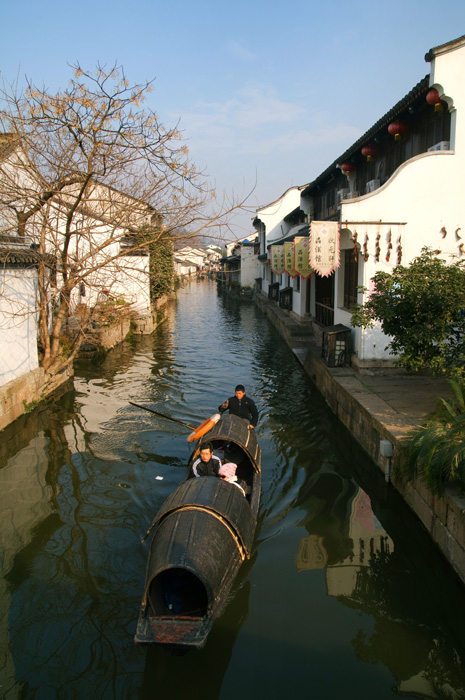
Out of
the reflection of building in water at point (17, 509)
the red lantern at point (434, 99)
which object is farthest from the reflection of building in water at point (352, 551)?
the red lantern at point (434, 99)

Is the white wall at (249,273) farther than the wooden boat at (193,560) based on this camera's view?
Yes

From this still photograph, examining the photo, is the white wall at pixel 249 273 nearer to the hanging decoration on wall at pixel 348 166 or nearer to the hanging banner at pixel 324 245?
the hanging decoration on wall at pixel 348 166

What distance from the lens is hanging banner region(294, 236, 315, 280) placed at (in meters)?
17.4

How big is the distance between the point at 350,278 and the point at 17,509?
11.3 meters

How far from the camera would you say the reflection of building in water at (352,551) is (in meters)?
6.15

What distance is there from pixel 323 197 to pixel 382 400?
16494 mm

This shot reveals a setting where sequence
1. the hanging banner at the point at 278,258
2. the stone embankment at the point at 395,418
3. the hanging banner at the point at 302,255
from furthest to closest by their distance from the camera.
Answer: the hanging banner at the point at 278,258
the hanging banner at the point at 302,255
the stone embankment at the point at 395,418

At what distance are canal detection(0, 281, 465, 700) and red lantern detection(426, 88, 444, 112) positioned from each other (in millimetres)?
8115

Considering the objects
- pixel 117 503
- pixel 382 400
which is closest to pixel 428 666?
pixel 117 503

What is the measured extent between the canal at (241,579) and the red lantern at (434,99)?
26.6 ft

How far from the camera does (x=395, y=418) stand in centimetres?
884

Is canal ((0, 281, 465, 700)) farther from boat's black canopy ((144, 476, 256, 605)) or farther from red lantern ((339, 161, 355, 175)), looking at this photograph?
red lantern ((339, 161, 355, 175))

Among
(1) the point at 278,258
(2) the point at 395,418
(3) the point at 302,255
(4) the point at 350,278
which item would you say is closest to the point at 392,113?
(4) the point at 350,278

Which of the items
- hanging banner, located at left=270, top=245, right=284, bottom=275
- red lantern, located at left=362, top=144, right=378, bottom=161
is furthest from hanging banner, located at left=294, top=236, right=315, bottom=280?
hanging banner, located at left=270, top=245, right=284, bottom=275
